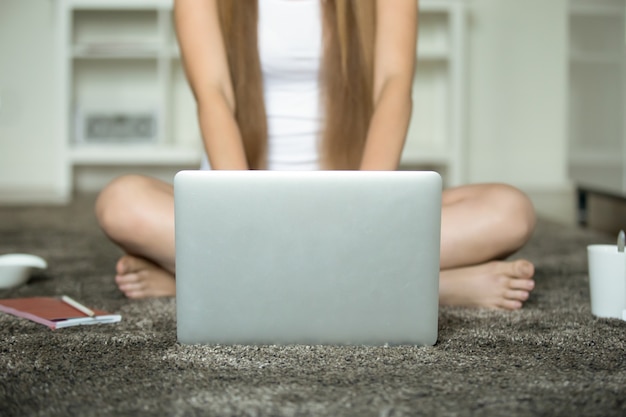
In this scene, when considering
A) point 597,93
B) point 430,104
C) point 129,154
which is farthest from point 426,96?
point 129,154

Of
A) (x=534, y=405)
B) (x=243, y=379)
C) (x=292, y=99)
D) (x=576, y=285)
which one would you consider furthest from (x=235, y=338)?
(x=576, y=285)

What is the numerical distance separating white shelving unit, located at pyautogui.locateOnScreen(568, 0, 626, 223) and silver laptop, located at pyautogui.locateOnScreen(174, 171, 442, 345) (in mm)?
2507

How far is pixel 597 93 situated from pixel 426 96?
0.87 m

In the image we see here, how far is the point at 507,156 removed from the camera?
12.7ft

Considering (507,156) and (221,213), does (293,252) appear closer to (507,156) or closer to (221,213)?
(221,213)

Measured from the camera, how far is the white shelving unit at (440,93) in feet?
11.8

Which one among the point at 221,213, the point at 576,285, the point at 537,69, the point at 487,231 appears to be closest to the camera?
the point at 221,213

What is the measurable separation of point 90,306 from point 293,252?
0.48 metres

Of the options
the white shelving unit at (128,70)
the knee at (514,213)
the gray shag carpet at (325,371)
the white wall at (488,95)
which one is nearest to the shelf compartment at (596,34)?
the white wall at (488,95)

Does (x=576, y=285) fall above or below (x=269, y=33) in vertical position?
below

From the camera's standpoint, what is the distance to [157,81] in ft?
13.0

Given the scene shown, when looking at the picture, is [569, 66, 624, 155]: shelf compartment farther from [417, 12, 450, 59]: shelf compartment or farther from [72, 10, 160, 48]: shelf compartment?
[72, 10, 160, 48]: shelf compartment

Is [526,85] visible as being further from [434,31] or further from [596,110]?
[434,31]

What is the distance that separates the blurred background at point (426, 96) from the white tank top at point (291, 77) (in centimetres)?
217
